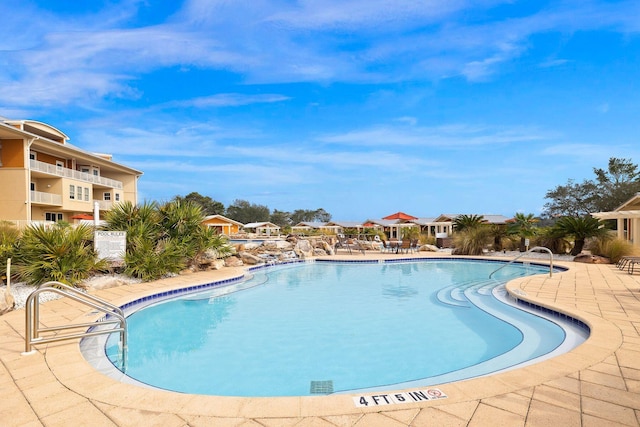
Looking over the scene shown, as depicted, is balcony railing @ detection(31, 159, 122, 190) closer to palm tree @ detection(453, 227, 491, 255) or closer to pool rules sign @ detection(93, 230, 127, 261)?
pool rules sign @ detection(93, 230, 127, 261)

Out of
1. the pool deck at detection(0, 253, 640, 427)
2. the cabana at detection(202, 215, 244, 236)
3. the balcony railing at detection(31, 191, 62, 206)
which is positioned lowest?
the pool deck at detection(0, 253, 640, 427)

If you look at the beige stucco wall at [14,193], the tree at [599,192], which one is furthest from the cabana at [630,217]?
the beige stucco wall at [14,193]

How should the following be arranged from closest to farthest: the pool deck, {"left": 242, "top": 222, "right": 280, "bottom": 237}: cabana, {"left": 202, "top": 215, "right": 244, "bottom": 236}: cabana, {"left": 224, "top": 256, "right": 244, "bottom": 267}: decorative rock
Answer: the pool deck, {"left": 224, "top": 256, "right": 244, "bottom": 267}: decorative rock, {"left": 202, "top": 215, "right": 244, "bottom": 236}: cabana, {"left": 242, "top": 222, "right": 280, "bottom": 237}: cabana

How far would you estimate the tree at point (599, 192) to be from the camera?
1308 inches

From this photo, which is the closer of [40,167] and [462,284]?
[462,284]

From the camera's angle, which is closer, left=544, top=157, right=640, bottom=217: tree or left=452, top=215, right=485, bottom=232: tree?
left=452, top=215, right=485, bottom=232: tree

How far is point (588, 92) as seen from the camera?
50.3ft

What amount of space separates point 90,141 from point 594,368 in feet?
109

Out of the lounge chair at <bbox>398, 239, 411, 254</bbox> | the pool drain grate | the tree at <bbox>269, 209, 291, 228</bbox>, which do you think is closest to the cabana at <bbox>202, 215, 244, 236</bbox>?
the tree at <bbox>269, 209, 291, 228</bbox>

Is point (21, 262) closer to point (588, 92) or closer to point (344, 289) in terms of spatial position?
point (344, 289)

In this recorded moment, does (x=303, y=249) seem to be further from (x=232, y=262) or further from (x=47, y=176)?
(x=47, y=176)

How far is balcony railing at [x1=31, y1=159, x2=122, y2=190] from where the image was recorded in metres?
20.5

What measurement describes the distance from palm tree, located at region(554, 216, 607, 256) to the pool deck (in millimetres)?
11781

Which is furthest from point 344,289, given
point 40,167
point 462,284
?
point 40,167
